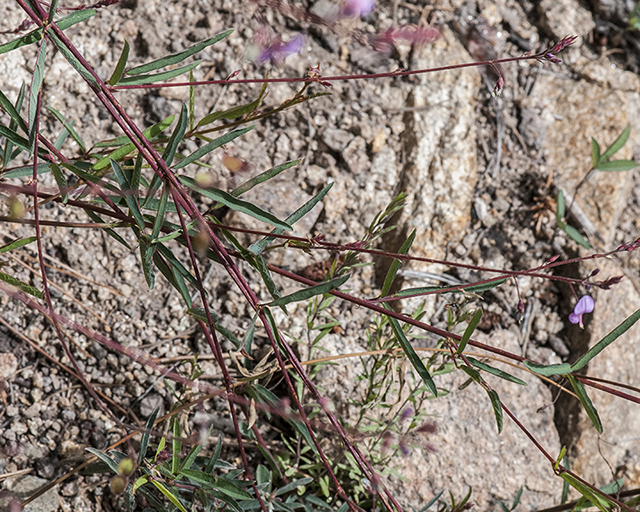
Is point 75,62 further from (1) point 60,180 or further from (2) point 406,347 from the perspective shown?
(2) point 406,347

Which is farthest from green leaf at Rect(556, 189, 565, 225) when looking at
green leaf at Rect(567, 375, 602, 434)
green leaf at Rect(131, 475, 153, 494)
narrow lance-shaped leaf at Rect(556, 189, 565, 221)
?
green leaf at Rect(131, 475, 153, 494)

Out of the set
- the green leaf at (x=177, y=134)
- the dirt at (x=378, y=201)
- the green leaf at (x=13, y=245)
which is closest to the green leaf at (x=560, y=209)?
the dirt at (x=378, y=201)

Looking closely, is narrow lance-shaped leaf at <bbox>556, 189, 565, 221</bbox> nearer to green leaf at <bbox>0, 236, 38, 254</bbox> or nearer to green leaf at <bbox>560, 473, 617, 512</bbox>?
green leaf at <bbox>560, 473, 617, 512</bbox>

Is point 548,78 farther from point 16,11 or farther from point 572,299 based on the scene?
point 16,11

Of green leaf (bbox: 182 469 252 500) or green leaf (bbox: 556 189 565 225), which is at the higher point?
green leaf (bbox: 556 189 565 225)

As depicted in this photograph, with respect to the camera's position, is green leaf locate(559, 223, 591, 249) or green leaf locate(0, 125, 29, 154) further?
green leaf locate(559, 223, 591, 249)

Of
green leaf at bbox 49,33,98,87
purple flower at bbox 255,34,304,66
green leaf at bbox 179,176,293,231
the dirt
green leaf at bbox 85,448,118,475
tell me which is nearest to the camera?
green leaf at bbox 49,33,98,87

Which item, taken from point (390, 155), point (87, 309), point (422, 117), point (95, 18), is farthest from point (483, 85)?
point (87, 309)

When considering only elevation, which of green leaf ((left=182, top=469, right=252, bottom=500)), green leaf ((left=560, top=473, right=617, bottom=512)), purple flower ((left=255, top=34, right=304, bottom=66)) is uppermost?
purple flower ((left=255, top=34, right=304, bottom=66))
